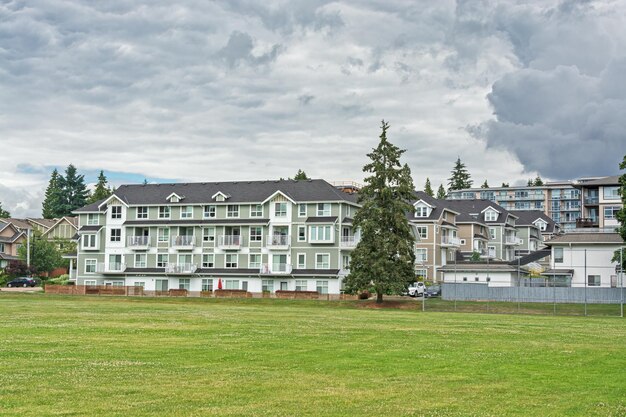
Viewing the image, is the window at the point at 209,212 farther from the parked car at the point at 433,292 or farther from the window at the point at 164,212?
the parked car at the point at 433,292

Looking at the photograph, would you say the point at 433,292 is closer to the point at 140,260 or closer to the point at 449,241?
the point at 449,241

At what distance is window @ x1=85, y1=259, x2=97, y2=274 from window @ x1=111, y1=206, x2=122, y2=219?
6.73 meters

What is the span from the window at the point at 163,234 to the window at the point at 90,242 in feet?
31.2

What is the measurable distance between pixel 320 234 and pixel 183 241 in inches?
771

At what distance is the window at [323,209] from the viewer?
332ft

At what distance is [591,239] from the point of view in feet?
306

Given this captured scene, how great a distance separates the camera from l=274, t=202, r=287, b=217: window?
104 meters

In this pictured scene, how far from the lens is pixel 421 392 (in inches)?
824

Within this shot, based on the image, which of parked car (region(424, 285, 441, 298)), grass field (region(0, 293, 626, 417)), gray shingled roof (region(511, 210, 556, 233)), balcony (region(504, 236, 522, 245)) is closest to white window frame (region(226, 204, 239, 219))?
parked car (region(424, 285, 441, 298))

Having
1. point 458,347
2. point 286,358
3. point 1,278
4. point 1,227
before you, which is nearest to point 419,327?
point 458,347

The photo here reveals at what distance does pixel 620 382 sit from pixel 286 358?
1049cm

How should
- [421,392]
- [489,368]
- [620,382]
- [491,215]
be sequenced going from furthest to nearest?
1. [491,215]
2. [489,368]
3. [620,382]
4. [421,392]

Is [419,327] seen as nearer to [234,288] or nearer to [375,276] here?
[375,276]

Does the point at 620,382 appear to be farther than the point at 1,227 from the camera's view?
No
